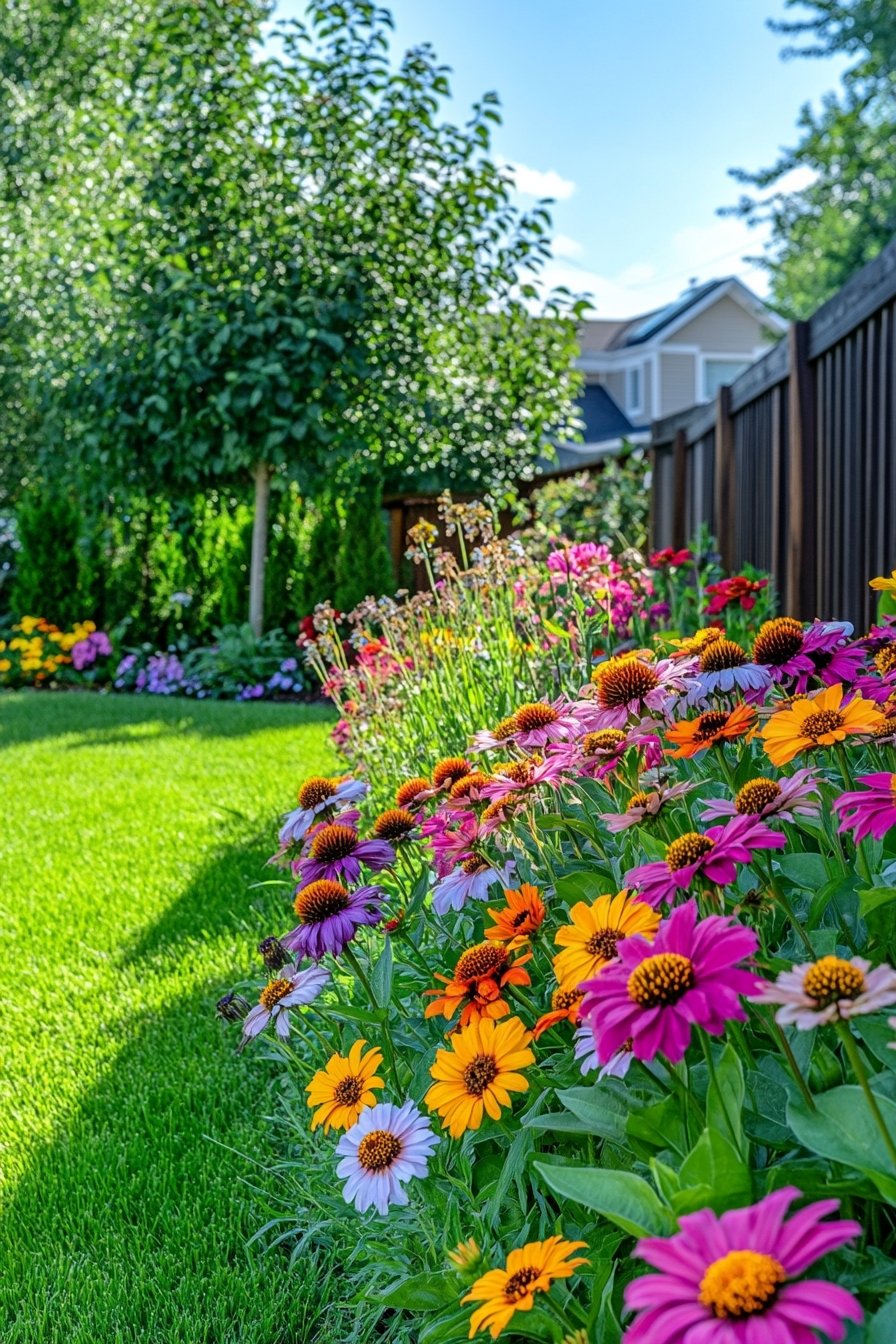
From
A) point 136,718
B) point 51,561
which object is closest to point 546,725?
point 136,718

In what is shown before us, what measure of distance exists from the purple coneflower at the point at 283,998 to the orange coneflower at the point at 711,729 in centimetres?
55

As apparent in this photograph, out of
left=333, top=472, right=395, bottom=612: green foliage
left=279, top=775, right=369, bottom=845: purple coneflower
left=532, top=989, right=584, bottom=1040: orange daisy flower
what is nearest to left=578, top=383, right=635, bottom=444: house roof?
left=333, top=472, right=395, bottom=612: green foliage

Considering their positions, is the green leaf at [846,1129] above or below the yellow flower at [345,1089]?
above

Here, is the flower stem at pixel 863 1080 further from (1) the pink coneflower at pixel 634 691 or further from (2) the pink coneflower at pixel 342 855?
(2) the pink coneflower at pixel 342 855

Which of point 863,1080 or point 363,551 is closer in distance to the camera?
point 863,1080

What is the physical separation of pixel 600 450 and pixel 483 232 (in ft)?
34.9

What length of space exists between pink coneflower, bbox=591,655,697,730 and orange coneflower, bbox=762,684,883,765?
0.60 feet

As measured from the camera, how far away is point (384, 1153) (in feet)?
3.91

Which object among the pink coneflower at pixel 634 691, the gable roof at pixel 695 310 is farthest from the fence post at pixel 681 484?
the gable roof at pixel 695 310

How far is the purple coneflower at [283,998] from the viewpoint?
141cm

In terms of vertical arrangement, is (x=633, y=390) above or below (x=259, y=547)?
above

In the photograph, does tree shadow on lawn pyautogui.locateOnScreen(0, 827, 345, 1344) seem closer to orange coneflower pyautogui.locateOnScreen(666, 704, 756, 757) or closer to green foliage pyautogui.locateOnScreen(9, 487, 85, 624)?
orange coneflower pyautogui.locateOnScreen(666, 704, 756, 757)

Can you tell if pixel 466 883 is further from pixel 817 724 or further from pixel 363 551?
pixel 363 551

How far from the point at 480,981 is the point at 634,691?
1.32 feet
